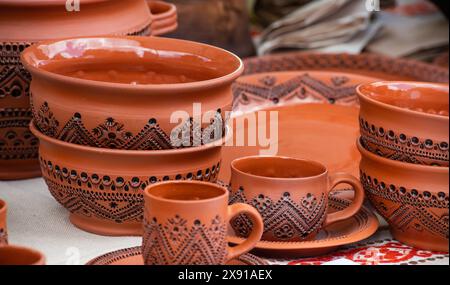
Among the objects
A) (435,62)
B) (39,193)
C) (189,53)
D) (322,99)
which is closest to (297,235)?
(189,53)

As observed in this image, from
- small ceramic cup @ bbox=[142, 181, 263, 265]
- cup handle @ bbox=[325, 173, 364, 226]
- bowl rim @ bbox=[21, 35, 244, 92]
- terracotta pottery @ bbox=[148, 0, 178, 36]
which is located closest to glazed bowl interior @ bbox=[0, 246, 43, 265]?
small ceramic cup @ bbox=[142, 181, 263, 265]

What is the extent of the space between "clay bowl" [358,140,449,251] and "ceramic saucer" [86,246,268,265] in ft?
0.56

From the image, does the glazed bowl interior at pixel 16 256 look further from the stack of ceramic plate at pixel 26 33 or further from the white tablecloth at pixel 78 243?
the stack of ceramic plate at pixel 26 33

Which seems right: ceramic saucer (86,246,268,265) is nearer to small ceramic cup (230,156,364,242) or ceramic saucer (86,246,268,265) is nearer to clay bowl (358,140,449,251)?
small ceramic cup (230,156,364,242)

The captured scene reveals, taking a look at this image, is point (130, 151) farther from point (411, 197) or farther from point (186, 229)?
point (411, 197)

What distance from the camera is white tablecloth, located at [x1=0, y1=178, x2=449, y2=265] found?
91 centimetres

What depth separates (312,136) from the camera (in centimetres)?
123

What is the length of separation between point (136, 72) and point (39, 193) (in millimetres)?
197

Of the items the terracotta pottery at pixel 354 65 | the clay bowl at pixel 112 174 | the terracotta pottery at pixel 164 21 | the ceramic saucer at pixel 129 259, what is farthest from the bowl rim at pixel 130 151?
the terracotta pottery at pixel 354 65

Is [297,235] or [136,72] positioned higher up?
Answer: [136,72]

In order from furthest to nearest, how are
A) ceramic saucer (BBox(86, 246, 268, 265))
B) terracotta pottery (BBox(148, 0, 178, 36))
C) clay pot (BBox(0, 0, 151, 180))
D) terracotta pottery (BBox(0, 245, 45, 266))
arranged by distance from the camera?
1. terracotta pottery (BBox(148, 0, 178, 36))
2. clay pot (BBox(0, 0, 151, 180))
3. ceramic saucer (BBox(86, 246, 268, 265))
4. terracotta pottery (BBox(0, 245, 45, 266))
